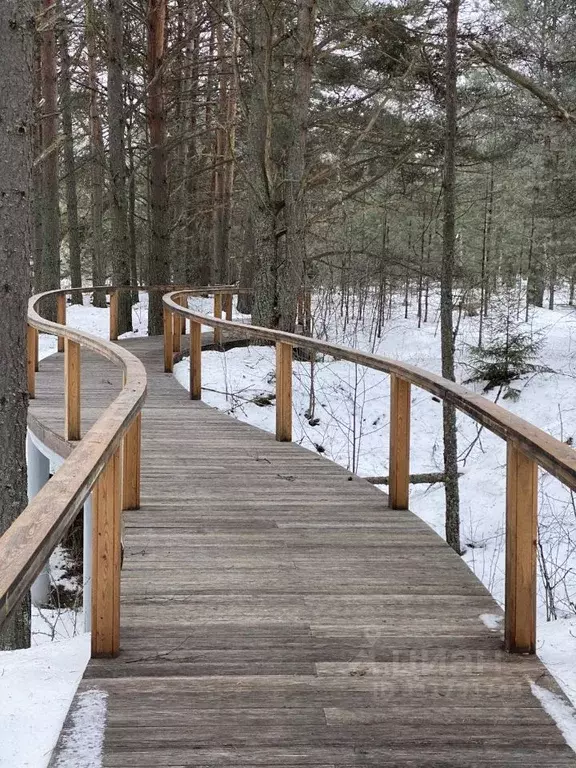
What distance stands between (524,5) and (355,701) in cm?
1468

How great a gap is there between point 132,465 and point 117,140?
40.1 feet

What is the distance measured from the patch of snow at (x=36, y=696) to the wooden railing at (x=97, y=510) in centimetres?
17

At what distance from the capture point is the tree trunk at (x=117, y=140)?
1510cm

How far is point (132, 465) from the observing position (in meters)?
4.98

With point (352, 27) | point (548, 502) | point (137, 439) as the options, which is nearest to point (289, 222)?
point (352, 27)

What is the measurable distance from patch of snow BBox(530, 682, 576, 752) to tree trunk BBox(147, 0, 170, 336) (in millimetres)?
14488

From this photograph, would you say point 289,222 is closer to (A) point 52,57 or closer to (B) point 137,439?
(A) point 52,57

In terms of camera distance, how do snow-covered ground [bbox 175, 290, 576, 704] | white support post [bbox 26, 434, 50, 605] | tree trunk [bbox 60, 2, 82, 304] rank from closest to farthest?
white support post [bbox 26, 434, 50, 605] < snow-covered ground [bbox 175, 290, 576, 704] < tree trunk [bbox 60, 2, 82, 304]

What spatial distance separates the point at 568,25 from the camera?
14594mm

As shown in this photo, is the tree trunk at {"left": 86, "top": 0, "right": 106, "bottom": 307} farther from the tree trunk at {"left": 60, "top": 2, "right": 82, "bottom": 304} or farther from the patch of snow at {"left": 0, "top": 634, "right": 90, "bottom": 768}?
the patch of snow at {"left": 0, "top": 634, "right": 90, "bottom": 768}

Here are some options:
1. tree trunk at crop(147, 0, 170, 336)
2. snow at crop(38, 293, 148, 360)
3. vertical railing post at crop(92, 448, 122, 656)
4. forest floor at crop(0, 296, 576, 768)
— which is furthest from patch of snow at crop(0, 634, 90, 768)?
tree trunk at crop(147, 0, 170, 336)

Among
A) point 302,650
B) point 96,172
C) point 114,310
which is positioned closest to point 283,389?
point 302,650

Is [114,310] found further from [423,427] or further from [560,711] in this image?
[560,711]

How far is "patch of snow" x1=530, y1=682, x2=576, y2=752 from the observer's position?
2.53 m
